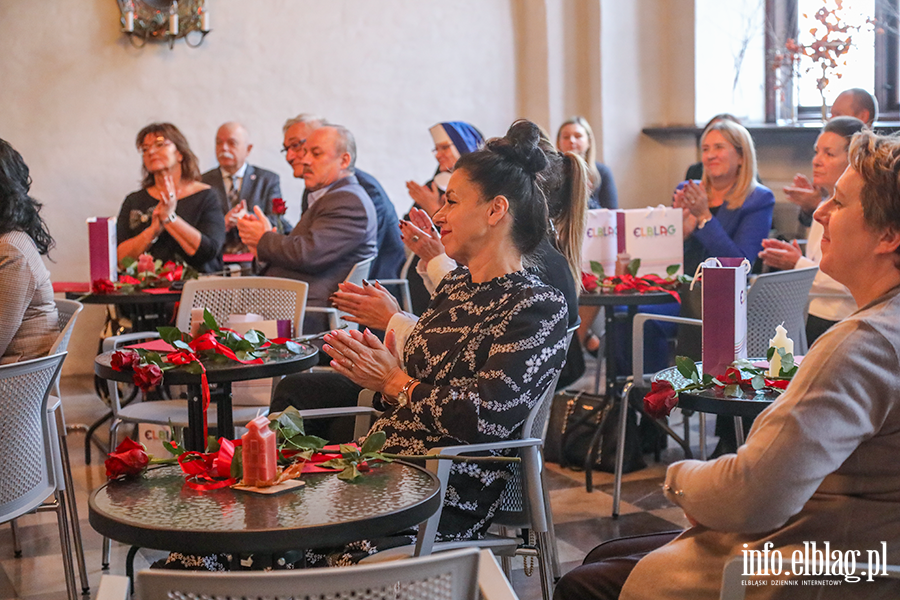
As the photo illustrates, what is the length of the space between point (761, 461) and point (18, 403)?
1.85 m

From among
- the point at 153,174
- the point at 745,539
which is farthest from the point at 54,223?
the point at 745,539

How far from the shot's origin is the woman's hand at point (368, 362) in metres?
2.34

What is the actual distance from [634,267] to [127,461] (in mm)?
2729

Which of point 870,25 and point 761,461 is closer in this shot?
point 761,461

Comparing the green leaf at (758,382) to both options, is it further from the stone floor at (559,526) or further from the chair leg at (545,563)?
the stone floor at (559,526)

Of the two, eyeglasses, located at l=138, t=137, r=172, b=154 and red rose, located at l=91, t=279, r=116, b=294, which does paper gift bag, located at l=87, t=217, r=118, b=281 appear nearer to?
red rose, located at l=91, t=279, r=116, b=294

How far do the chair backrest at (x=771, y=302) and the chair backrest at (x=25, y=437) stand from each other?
88.0 inches

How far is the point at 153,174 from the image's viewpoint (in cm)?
559

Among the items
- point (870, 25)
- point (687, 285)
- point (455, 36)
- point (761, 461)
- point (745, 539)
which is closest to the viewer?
point (761, 461)

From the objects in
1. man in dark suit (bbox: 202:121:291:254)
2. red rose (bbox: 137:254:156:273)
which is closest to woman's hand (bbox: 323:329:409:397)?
red rose (bbox: 137:254:156:273)

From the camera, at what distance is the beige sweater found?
1420 mm

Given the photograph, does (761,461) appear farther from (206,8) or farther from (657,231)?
(206,8)

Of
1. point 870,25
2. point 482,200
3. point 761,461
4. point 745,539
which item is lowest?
point 745,539

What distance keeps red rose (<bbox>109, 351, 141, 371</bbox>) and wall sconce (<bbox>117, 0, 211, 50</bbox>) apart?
4503 millimetres
